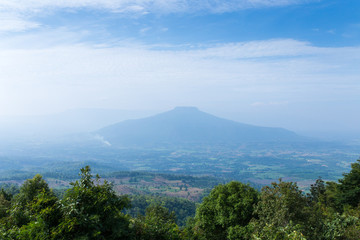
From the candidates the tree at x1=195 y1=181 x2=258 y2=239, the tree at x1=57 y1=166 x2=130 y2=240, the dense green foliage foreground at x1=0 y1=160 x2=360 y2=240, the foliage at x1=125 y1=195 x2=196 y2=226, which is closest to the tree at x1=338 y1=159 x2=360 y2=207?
the dense green foliage foreground at x1=0 y1=160 x2=360 y2=240

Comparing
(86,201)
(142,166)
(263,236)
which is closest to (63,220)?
(86,201)

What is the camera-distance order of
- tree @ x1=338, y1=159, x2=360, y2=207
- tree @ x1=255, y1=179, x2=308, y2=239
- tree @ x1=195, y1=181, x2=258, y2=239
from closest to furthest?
tree @ x1=255, y1=179, x2=308, y2=239 → tree @ x1=195, y1=181, x2=258, y2=239 → tree @ x1=338, y1=159, x2=360, y2=207

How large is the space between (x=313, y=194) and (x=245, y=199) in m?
22.2

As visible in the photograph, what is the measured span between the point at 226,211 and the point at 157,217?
20.2 feet

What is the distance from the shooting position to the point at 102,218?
806 cm

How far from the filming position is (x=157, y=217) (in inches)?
432

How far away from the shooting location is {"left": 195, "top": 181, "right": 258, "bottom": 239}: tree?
14969 mm

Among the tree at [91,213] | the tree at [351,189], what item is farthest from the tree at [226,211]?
the tree at [351,189]

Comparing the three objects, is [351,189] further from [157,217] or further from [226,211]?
[157,217]

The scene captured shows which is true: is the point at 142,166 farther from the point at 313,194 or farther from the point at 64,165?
the point at 313,194

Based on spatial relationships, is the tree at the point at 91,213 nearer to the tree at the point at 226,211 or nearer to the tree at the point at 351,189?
the tree at the point at 226,211

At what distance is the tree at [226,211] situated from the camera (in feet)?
49.1

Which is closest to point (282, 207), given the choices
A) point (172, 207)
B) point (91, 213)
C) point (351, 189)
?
point (91, 213)

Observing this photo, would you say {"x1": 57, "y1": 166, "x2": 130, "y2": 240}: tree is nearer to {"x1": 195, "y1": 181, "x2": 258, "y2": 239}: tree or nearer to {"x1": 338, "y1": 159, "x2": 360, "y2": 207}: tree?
{"x1": 195, "y1": 181, "x2": 258, "y2": 239}: tree
